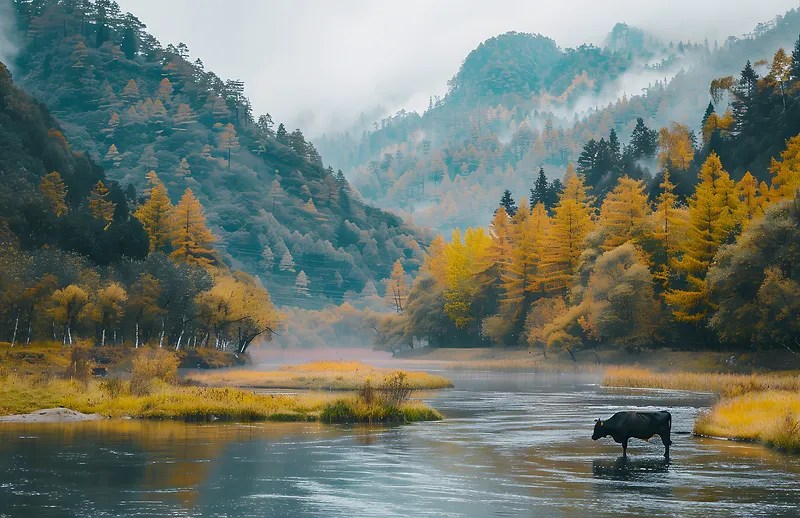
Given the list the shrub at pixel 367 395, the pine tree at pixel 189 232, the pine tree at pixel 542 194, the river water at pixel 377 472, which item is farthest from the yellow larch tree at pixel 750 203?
the pine tree at pixel 189 232

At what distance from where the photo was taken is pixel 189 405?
51.8 meters

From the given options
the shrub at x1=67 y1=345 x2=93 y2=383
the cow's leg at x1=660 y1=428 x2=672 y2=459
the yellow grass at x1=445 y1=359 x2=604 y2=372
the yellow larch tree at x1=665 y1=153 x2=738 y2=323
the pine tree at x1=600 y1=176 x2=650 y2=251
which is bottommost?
the cow's leg at x1=660 y1=428 x2=672 y2=459

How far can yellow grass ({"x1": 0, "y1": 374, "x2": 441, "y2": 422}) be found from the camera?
50719 mm

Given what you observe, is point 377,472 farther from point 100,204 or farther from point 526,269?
point 100,204

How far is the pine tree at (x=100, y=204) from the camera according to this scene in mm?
148625

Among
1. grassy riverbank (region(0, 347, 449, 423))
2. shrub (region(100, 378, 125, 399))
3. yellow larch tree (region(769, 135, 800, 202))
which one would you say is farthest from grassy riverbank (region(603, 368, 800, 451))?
yellow larch tree (region(769, 135, 800, 202))

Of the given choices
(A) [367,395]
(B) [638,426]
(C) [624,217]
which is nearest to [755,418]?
(B) [638,426]

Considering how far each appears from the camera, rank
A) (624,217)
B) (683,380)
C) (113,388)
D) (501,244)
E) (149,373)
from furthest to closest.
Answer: (501,244), (624,217), (683,380), (149,373), (113,388)

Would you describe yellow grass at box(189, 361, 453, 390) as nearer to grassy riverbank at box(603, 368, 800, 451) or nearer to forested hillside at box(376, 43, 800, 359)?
forested hillside at box(376, 43, 800, 359)

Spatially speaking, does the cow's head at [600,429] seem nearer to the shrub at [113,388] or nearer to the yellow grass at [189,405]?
the yellow grass at [189,405]

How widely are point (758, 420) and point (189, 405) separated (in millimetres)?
29599

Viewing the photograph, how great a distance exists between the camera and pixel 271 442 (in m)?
40.7

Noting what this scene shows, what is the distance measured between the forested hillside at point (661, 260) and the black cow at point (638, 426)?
54779 millimetres

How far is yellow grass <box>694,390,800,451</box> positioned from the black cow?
5.56m
